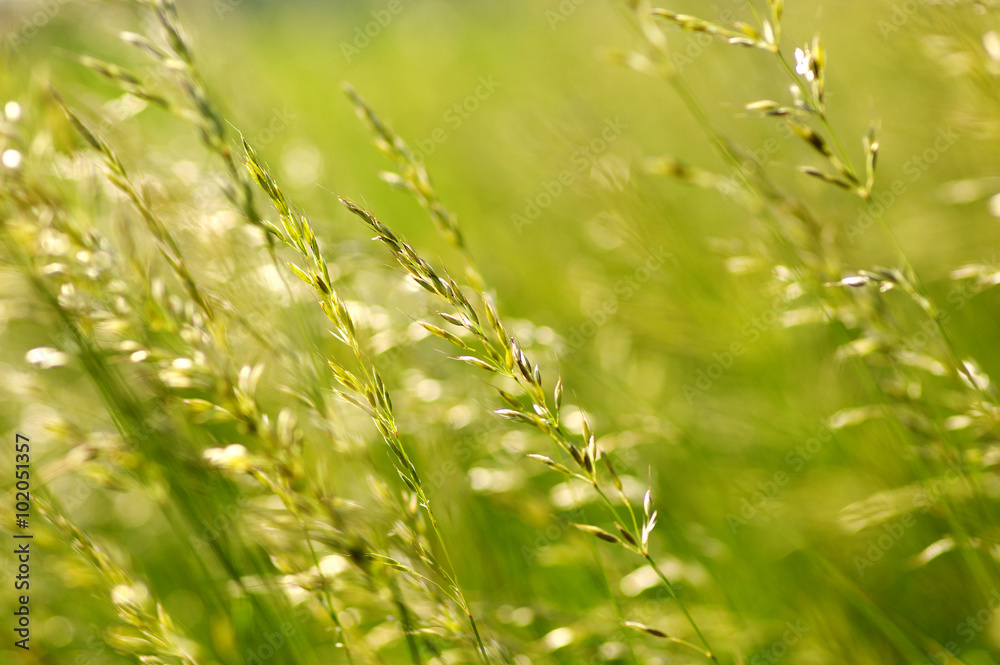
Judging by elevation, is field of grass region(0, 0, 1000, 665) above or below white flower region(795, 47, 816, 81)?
below

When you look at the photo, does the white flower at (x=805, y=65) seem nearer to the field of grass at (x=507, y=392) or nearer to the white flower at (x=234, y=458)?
the field of grass at (x=507, y=392)

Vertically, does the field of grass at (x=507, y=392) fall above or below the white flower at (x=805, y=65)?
below

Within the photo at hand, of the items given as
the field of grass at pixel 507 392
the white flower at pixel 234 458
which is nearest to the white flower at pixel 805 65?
the field of grass at pixel 507 392

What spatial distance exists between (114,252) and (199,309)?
0.34 metres

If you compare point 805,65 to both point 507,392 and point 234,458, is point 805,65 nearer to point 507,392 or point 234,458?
point 507,392

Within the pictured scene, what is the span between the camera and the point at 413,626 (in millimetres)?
1142

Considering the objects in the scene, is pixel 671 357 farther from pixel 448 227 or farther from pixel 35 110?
pixel 35 110

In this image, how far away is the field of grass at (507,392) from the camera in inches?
42.8

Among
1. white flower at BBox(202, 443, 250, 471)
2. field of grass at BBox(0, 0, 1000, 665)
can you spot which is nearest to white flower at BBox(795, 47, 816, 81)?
field of grass at BBox(0, 0, 1000, 665)

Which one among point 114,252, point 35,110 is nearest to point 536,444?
point 114,252

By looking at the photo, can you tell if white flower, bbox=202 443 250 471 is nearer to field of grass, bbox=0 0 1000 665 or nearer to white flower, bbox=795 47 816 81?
field of grass, bbox=0 0 1000 665

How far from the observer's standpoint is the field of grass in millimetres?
1088

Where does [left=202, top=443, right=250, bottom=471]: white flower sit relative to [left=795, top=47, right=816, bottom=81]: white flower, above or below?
below

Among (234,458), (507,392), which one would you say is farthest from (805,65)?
(234,458)
